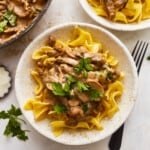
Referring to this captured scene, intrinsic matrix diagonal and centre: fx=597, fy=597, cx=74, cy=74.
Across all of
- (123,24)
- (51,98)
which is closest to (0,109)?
(51,98)

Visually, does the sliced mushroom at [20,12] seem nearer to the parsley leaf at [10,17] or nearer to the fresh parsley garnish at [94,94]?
the parsley leaf at [10,17]

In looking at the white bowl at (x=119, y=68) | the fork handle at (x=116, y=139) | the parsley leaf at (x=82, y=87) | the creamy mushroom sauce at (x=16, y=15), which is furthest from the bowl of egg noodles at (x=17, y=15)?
the fork handle at (x=116, y=139)

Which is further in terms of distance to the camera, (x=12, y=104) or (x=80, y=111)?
(x=12, y=104)

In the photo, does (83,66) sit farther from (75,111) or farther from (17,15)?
(17,15)

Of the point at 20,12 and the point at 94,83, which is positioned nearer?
the point at 94,83

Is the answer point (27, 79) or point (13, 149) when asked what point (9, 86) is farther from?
point (13, 149)

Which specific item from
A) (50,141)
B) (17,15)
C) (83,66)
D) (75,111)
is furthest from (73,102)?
(17,15)
